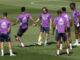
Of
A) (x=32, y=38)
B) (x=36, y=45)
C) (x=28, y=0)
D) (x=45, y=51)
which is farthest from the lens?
(x=28, y=0)

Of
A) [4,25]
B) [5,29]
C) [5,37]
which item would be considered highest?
[4,25]

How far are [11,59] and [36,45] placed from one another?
414 centimetres

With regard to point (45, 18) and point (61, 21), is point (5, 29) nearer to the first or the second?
point (61, 21)

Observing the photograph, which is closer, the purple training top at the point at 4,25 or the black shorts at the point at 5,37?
the purple training top at the point at 4,25

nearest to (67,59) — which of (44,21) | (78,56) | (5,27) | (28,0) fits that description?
(78,56)

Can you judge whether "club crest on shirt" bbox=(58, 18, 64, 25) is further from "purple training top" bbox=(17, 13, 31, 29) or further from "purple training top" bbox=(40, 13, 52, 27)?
"purple training top" bbox=(40, 13, 52, 27)

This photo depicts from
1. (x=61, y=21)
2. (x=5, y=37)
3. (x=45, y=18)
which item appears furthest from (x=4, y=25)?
(x=45, y=18)

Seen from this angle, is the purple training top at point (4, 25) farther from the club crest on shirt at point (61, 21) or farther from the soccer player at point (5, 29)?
the club crest on shirt at point (61, 21)

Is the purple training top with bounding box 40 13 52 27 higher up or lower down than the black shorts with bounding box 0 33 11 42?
higher up

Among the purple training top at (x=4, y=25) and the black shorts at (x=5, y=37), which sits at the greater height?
the purple training top at (x=4, y=25)

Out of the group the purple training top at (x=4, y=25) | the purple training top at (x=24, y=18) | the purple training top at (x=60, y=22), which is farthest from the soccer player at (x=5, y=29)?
the purple training top at (x=24, y=18)

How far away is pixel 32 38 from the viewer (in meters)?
21.5

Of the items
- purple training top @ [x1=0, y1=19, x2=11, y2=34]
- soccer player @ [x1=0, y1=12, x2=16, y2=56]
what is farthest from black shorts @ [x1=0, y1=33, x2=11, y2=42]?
purple training top @ [x1=0, y1=19, x2=11, y2=34]

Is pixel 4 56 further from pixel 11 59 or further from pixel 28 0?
pixel 28 0
